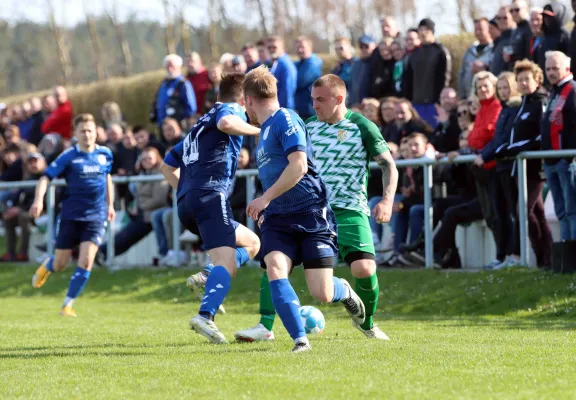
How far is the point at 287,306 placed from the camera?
7742mm

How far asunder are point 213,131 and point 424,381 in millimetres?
3587

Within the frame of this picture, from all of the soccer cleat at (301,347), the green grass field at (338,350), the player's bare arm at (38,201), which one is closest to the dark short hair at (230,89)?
the green grass field at (338,350)

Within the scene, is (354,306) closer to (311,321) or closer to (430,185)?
(311,321)

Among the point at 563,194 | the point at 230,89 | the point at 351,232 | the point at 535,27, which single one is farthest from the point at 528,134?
the point at 230,89

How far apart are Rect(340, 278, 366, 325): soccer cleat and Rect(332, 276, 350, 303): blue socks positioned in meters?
0.09

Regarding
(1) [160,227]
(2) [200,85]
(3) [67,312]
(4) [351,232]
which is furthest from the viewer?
(2) [200,85]

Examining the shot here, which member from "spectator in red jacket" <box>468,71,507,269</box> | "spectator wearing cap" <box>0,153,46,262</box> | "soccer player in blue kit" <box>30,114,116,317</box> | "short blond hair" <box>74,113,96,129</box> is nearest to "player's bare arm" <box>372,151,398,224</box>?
"spectator in red jacket" <box>468,71,507,269</box>

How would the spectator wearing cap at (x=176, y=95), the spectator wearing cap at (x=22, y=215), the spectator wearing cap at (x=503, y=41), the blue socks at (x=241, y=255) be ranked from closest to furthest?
the blue socks at (x=241, y=255) < the spectator wearing cap at (x=503, y=41) < the spectator wearing cap at (x=176, y=95) < the spectator wearing cap at (x=22, y=215)

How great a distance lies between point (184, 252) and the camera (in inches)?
690

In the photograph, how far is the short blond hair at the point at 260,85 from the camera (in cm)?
799

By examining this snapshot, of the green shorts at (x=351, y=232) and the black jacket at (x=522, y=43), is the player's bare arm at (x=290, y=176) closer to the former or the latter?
the green shorts at (x=351, y=232)

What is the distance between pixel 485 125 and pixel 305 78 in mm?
4442

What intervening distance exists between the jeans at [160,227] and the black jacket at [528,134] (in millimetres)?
6570

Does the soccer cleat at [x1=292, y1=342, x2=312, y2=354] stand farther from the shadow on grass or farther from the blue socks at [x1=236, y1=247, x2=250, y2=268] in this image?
the shadow on grass
